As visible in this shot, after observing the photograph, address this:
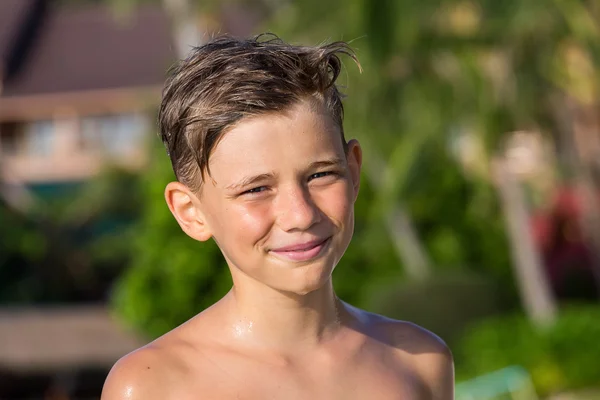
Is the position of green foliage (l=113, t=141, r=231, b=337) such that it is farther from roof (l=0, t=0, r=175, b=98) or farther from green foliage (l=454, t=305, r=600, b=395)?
roof (l=0, t=0, r=175, b=98)

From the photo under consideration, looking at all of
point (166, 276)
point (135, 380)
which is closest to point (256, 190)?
point (135, 380)

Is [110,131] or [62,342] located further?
[110,131]

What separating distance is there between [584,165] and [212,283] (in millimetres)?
5249

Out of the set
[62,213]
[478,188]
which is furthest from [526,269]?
[62,213]

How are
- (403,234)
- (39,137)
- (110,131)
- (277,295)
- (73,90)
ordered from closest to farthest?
(277,295), (403,234), (73,90), (110,131), (39,137)

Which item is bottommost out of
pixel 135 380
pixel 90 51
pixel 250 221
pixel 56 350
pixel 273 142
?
pixel 56 350

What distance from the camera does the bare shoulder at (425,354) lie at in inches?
76.2

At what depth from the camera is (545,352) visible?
9.02m

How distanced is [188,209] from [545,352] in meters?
7.61

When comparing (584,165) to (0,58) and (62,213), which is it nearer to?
(62,213)

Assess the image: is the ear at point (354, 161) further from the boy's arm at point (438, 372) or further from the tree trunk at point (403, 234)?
the tree trunk at point (403, 234)

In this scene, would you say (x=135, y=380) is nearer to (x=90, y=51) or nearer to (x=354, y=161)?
(x=354, y=161)

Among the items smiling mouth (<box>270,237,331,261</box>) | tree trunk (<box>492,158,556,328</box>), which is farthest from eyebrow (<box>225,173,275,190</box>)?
tree trunk (<box>492,158,556,328</box>)

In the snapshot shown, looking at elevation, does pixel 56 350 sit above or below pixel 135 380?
below
